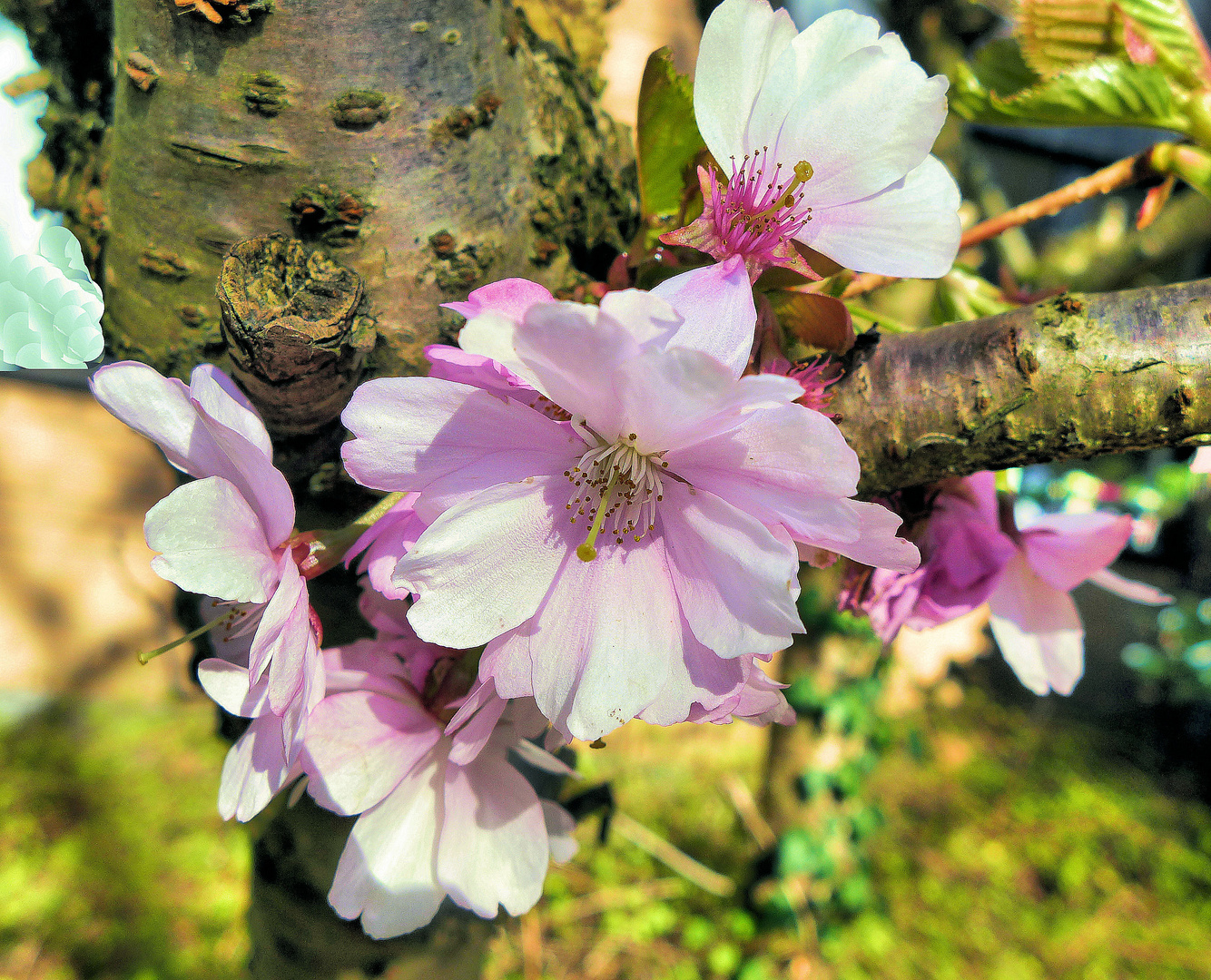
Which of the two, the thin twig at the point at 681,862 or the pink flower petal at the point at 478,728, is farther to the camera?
the thin twig at the point at 681,862

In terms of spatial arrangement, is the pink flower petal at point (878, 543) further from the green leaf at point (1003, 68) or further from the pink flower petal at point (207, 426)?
the green leaf at point (1003, 68)

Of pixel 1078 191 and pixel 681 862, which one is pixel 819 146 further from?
pixel 681 862

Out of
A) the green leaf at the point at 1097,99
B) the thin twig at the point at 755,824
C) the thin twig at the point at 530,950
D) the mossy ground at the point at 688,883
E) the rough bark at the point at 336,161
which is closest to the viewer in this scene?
the rough bark at the point at 336,161

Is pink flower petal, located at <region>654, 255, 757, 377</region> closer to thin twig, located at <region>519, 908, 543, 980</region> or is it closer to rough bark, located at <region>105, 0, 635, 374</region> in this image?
rough bark, located at <region>105, 0, 635, 374</region>

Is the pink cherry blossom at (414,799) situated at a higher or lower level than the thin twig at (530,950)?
higher

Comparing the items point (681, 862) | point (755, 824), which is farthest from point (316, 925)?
point (681, 862)

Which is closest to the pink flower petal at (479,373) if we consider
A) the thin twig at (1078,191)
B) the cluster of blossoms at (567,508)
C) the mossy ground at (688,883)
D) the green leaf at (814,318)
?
the cluster of blossoms at (567,508)

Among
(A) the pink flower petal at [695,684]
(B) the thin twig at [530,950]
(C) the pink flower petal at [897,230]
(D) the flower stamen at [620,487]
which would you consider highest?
(C) the pink flower petal at [897,230]
